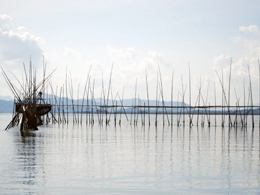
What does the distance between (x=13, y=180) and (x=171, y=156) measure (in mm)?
5314

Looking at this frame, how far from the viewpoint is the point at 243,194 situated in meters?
6.95

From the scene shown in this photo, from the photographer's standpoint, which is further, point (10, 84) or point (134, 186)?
point (10, 84)

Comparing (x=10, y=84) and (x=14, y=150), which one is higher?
(x=10, y=84)

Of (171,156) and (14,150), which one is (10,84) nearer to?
(14,150)

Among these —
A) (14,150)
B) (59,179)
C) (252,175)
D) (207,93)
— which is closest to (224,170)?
(252,175)

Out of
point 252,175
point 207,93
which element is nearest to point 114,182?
point 252,175

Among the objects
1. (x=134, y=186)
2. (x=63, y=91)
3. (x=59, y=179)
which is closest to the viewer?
(x=134, y=186)

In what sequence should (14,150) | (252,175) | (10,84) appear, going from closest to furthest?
(252,175) < (14,150) < (10,84)

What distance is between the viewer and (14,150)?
12.8 metres

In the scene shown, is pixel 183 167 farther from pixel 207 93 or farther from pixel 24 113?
pixel 207 93

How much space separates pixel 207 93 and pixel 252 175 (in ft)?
76.1

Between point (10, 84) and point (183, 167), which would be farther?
point (10, 84)

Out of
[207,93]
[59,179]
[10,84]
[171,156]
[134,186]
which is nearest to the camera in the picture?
[134,186]

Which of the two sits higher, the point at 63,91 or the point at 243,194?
the point at 63,91
